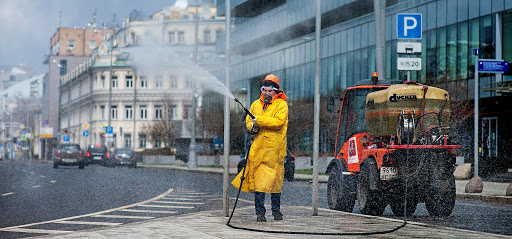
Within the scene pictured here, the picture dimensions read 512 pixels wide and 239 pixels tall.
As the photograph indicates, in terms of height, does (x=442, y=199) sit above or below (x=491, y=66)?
below

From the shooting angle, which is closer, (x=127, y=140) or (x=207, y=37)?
(x=207, y=37)

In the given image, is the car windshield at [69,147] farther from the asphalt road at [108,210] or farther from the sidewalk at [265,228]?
the sidewalk at [265,228]

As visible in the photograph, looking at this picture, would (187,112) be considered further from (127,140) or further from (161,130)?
(127,140)

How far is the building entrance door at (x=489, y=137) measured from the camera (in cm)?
3816

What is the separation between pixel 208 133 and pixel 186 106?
278 centimetres

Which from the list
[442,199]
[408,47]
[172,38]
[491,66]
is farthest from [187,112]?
[442,199]

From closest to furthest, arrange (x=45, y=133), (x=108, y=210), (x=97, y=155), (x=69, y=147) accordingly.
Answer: (x=108, y=210) → (x=69, y=147) → (x=97, y=155) → (x=45, y=133)

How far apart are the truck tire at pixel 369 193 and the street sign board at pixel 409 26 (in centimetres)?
638

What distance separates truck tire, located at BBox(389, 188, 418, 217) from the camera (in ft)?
39.6

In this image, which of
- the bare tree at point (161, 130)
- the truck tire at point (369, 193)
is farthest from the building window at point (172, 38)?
the bare tree at point (161, 130)

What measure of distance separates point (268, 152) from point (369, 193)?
3.50m

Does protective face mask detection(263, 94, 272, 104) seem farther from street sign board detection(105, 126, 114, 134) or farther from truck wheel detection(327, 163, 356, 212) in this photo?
street sign board detection(105, 126, 114, 134)

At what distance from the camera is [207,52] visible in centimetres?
2142

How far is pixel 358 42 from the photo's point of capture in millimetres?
45000
